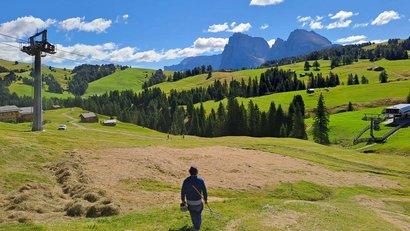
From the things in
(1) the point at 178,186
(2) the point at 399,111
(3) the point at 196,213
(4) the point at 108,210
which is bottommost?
(1) the point at 178,186

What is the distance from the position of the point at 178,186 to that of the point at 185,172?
5352 millimetres

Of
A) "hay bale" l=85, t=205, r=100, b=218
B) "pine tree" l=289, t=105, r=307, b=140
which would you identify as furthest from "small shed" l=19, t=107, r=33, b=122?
"hay bale" l=85, t=205, r=100, b=218

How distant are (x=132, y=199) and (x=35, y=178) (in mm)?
10099

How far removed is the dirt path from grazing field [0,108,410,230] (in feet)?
0.34

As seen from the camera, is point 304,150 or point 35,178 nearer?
point 35,178

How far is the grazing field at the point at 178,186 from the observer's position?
24.4 m

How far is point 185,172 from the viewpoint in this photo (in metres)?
41.4

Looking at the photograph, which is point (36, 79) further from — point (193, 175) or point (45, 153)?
point (193, 175)

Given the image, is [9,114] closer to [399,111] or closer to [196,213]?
[399,111]

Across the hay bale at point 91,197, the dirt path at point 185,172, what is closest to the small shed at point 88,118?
the dirt path at point 185,172

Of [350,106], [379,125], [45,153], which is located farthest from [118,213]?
[350,106]

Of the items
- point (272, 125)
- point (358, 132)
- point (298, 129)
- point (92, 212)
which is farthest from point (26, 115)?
point (92, 212)

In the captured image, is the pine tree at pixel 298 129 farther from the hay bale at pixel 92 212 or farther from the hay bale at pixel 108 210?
the hay bale at pixel 92 212

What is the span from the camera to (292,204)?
29922mm
